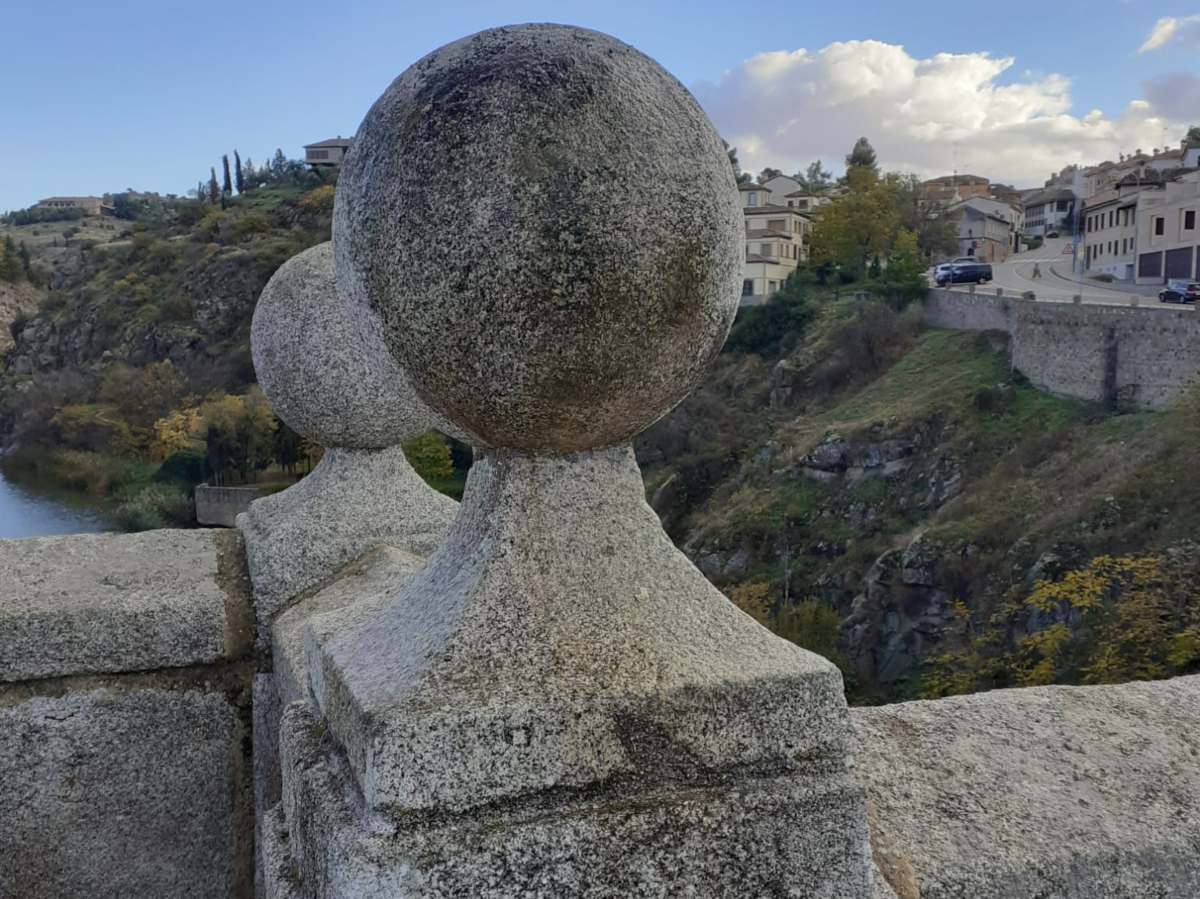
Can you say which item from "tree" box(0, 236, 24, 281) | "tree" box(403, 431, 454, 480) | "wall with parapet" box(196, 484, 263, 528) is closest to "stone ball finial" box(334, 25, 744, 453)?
"tree" box(403, 431, 454, 480)

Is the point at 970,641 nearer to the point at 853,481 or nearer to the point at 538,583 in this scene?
the point at 853,481

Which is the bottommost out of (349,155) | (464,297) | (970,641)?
(970,641)

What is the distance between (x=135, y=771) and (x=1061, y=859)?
8.44 ft

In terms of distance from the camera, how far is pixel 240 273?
219ft

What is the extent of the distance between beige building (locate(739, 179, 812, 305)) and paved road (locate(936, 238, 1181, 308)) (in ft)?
40.0

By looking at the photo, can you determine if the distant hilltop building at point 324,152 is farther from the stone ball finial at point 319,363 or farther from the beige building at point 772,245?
the stone ball finial at point 319,363

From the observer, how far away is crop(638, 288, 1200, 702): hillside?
70.9 ft

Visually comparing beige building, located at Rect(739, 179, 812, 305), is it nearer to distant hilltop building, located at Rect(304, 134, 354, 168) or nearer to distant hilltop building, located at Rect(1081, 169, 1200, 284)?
distant hilltop building, located at Rect(1081, 169, 1200, 284)

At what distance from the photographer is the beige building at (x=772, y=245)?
61.5 metres

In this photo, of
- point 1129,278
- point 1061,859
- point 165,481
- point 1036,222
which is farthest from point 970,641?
point 1036,222

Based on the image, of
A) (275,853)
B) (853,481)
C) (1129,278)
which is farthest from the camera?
(1129,278)

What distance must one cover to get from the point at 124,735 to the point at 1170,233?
5509cm

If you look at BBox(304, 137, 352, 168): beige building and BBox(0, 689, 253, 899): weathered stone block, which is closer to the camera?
BBox(0, 689, 253, 899): weathered stone block

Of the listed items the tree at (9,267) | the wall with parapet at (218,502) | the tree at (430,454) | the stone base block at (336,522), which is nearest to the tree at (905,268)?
the tree at (430,454)
